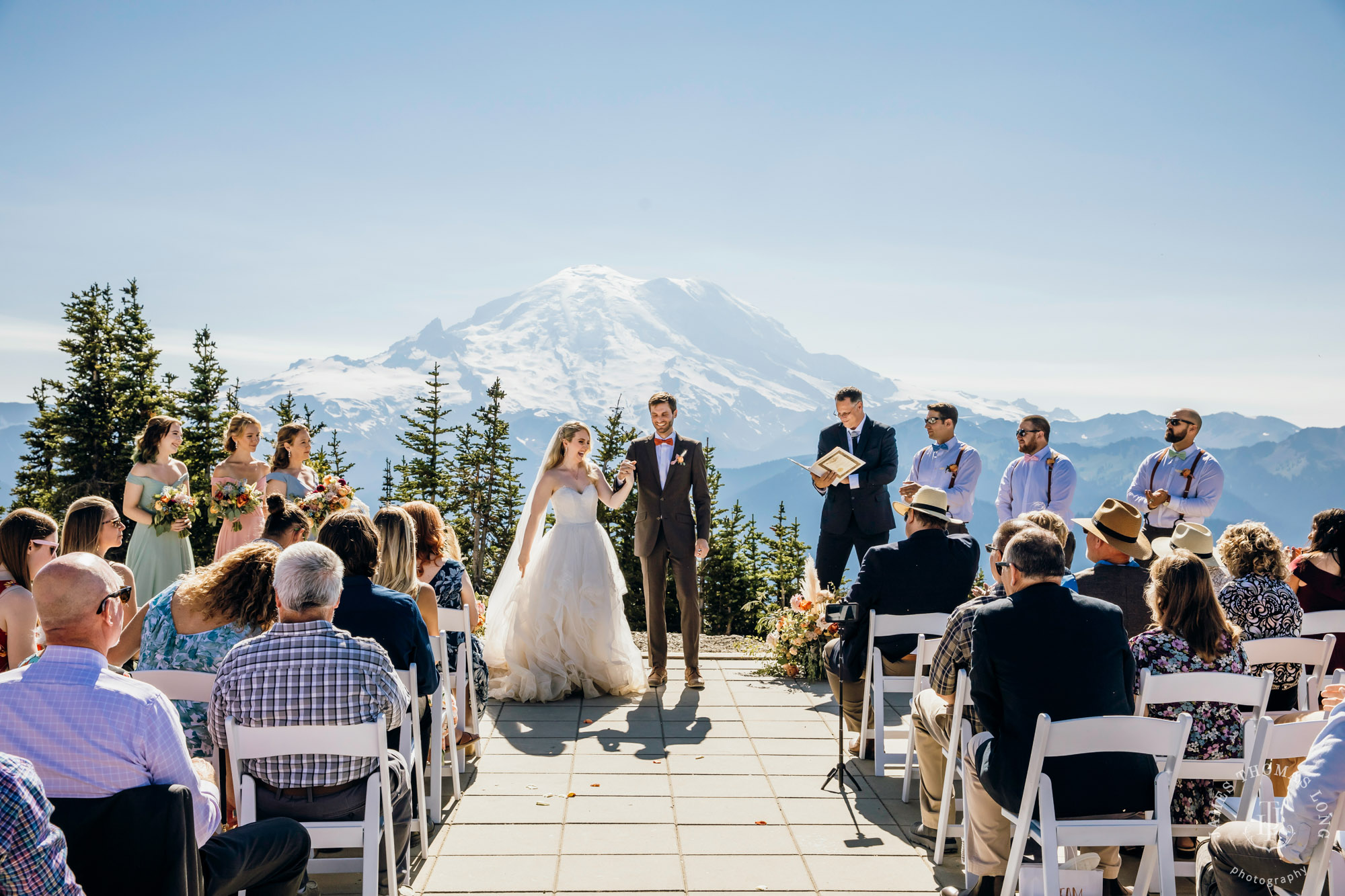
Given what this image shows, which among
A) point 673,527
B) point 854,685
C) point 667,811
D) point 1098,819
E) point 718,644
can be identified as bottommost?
point 718,644

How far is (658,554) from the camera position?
7.66 m

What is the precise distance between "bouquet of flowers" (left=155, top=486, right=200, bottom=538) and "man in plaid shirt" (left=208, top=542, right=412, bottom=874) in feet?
14.1

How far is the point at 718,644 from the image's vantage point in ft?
31.1

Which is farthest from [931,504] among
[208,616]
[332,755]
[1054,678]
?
[208,616]

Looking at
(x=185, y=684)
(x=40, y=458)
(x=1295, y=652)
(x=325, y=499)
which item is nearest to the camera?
(x=185, y=684)

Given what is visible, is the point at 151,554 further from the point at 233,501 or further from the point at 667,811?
the point at 667,811

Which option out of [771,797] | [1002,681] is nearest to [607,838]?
[771,797]

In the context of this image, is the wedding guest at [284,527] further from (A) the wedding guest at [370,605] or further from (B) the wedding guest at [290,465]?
(B) the wedding guest at [290,465]

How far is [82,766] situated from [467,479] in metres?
33.7

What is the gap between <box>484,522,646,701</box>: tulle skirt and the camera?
7027 mm

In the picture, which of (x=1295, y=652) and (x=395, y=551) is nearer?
(x=1295, y=652)

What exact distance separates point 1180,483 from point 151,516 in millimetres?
8569

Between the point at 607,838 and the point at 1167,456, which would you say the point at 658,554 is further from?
Result: the point at 1167,456

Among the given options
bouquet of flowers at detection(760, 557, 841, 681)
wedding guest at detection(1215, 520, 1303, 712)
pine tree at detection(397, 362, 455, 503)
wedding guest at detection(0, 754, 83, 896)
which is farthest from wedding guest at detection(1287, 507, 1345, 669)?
pine tree at detection(397, 362, 455, 503)
